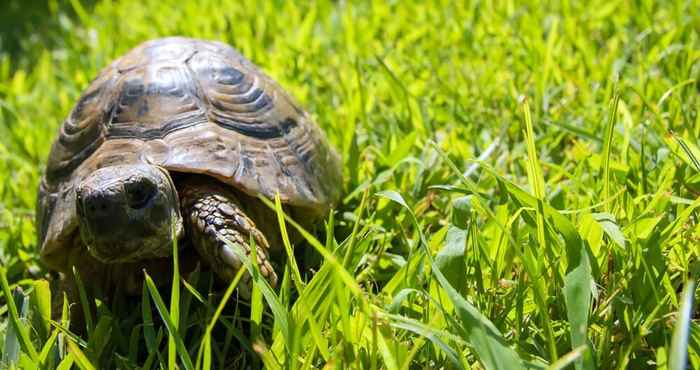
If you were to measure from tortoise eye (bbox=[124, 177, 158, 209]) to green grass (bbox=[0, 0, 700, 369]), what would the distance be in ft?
0.75

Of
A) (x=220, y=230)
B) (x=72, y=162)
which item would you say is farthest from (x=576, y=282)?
(x=72, y=162)

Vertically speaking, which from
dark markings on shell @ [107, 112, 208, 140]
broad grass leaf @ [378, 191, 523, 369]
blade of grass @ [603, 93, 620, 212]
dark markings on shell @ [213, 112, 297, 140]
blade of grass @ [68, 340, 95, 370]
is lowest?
broad grass leaf @ [378, 191, 523, 369]

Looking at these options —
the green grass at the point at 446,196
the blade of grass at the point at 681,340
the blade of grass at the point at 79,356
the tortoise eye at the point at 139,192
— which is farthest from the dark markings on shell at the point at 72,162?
the blade of grass at the point at 681,340

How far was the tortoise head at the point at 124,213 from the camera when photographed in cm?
149

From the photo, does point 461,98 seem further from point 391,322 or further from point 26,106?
point 26,106

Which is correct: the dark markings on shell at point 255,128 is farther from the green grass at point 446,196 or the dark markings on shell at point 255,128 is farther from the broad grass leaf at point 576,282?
the broad grass leaf at point 576,282

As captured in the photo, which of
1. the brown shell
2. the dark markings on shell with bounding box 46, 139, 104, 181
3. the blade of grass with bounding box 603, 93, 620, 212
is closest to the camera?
the blade of grass with bounding box 603, 93, 620, 212

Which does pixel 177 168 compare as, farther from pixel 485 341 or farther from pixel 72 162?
pixel 485 341

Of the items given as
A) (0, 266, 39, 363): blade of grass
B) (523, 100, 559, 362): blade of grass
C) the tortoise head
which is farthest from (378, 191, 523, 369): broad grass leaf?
(0, 266, 39, 363): blade of grass

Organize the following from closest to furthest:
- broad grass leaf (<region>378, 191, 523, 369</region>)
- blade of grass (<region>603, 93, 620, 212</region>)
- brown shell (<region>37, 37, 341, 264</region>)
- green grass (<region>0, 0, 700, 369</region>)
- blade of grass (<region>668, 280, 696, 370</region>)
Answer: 1. blade of grass (<region>668, 280, 696, 370</region>)
2. broad grass leaf (<region>378, 191, 523, 369</region>)
3. green grass (<region>0, 0, 700, 369</region>)
4. blade of grass (<region>603, 93, 620, 212</region>)
5. brown shell (<region>37, 37, 341, 264</region>)

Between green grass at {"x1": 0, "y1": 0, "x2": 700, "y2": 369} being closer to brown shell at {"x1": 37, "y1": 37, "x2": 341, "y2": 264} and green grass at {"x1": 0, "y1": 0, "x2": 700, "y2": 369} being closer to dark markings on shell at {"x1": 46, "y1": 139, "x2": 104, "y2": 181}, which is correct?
brown shell at {"x1": 37, "y1": 37, "x2": 341, "y2": 264}

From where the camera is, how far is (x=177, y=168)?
1.72 m

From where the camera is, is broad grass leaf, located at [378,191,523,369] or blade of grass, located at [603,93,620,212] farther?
blade of grass, located at [603,93,620,212]

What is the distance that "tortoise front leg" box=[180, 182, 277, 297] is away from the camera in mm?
1574
